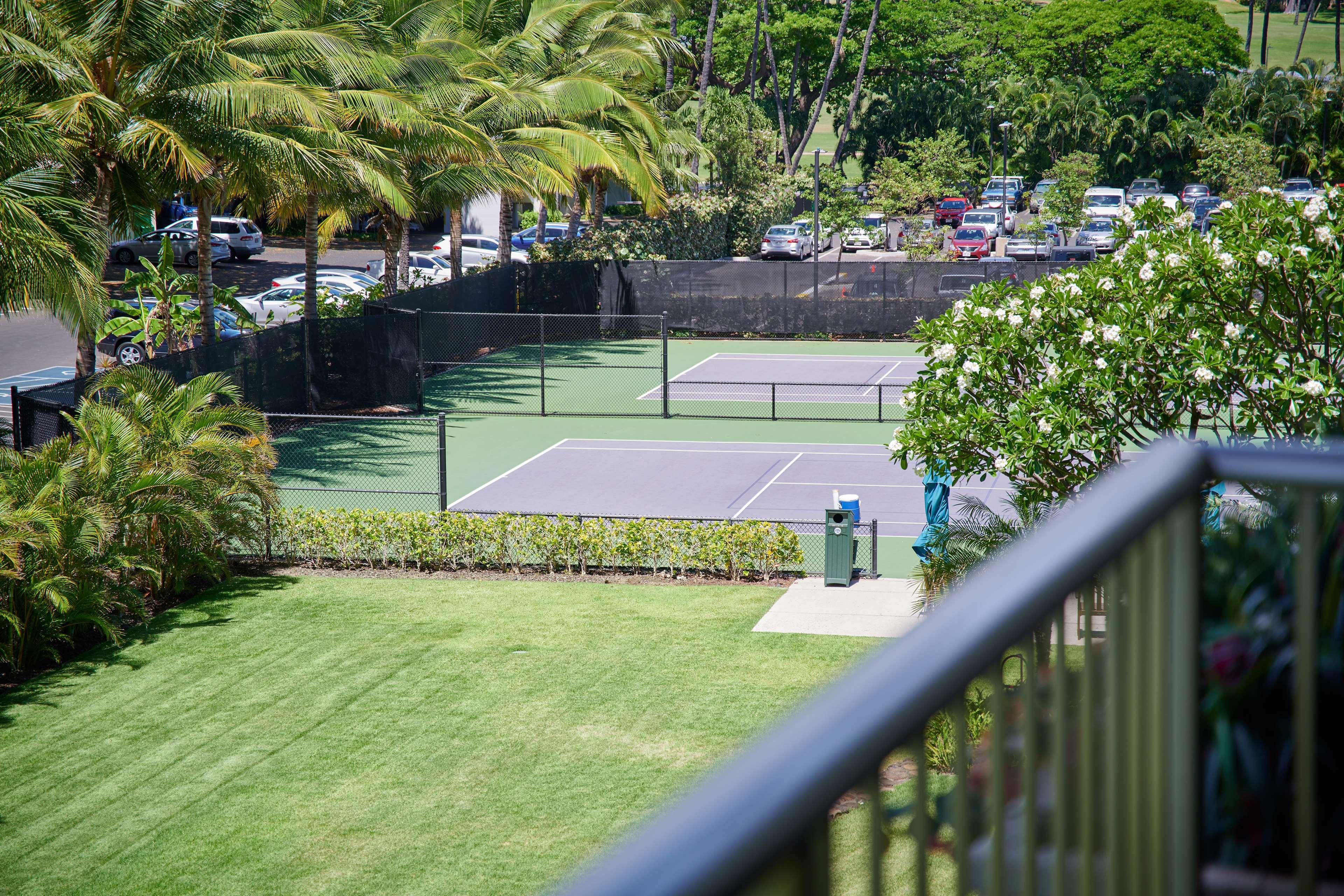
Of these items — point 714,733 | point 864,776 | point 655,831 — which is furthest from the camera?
point 714,733

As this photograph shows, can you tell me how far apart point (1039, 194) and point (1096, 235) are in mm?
15436

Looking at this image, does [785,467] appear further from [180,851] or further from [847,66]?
[847,66]

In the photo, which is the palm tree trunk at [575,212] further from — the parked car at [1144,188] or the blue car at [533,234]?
the parked car at [1144,188]

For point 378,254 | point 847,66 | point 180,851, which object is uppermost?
point 847,66

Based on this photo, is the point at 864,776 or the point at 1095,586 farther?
the point at 1095,586

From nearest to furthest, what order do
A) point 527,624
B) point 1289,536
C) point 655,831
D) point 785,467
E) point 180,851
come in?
point 655,831 → point 1289,536 → point 180,851 → point 527,624 → point 785,467

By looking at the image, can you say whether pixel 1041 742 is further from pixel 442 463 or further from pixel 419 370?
pixel 419 370

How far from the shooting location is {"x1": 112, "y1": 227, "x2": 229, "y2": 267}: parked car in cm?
5216

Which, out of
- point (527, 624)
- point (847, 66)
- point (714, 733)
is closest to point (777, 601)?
point (527, 624)

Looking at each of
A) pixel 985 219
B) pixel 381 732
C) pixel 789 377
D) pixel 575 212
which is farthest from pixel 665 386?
pixel 985 219

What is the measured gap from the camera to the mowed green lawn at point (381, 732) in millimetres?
10102

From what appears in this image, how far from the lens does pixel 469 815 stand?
10.7 metres

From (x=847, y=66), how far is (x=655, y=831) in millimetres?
82728

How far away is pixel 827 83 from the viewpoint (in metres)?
66.2
